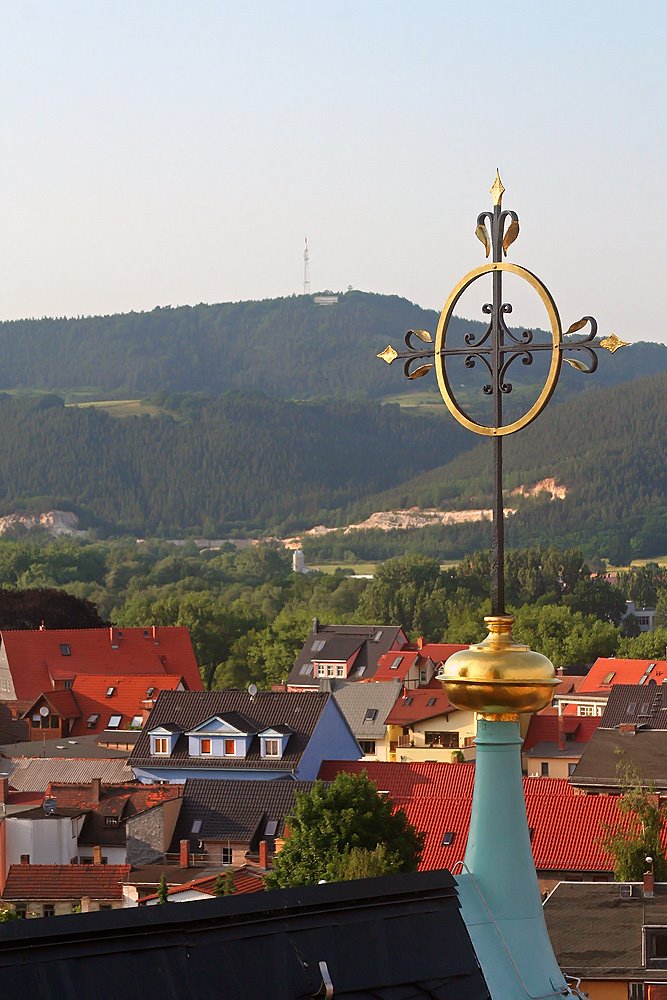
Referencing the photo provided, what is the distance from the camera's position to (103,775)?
184 ft

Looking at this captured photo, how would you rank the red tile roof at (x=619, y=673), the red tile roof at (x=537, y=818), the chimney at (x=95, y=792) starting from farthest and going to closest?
the red tile roof at (x=619, y=673)
the chimney at (x=95, y=792)
the red tile roof at (x=537, y=818)

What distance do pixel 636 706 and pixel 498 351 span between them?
6140 cm

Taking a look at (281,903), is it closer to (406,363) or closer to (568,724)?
(406,363)

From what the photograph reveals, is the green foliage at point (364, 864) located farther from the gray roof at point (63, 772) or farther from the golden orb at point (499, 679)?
the golden orb at point (499, 679)

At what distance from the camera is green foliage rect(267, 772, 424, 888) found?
117ft

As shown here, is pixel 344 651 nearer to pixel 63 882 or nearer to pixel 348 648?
pixel 348 648

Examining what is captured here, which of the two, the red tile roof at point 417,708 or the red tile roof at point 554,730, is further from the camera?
the red tile roof at point 417,708

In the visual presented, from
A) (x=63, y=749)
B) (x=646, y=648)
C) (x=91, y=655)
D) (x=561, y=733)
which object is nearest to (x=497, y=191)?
(x=63, y=749)

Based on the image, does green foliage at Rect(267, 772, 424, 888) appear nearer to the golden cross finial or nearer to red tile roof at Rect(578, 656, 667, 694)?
the golden cross finial

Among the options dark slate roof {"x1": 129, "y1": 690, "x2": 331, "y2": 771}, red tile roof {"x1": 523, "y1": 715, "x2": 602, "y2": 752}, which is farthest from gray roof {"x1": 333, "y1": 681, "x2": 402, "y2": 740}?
dark slate roof {"x1": 129, "y1": 690, "x2": 331, "y2": 771}

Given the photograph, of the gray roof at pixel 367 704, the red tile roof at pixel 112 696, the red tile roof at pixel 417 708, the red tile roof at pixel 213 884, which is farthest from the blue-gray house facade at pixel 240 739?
the red tile roof at pixel 112 696

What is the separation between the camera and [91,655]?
94188 mm

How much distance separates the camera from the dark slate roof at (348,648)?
106775mm

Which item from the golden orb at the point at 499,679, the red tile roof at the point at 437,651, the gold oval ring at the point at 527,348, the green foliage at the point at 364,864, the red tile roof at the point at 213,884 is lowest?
the red tile roof at the point at 437,651
